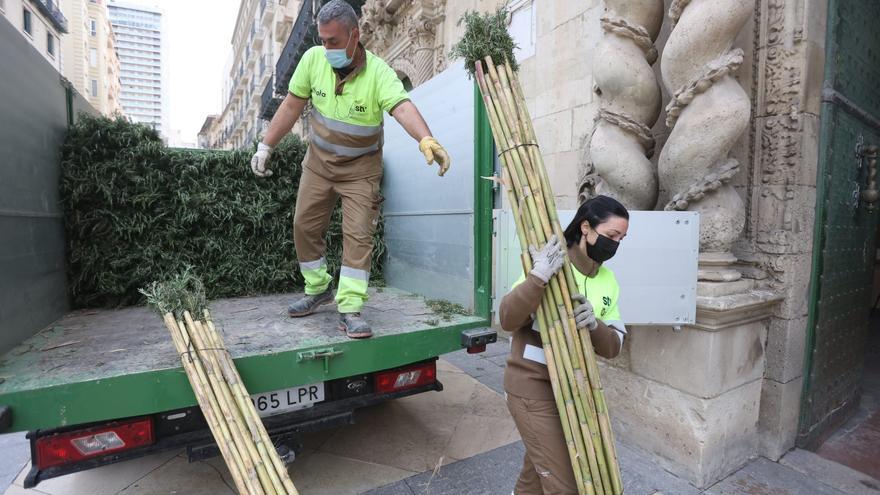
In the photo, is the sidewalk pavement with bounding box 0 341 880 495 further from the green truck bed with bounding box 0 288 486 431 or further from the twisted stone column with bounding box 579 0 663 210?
the twisted stone column with bounding box 579 0 663 210

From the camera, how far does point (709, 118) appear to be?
2.80 m

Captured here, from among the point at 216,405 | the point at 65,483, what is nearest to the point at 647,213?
the point at 216,405

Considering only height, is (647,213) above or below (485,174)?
below

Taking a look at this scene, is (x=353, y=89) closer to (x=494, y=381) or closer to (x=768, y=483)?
(x=494, y=381)

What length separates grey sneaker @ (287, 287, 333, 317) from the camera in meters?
3.11

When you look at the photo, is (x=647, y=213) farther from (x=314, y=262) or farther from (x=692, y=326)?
(x=314, y=262)

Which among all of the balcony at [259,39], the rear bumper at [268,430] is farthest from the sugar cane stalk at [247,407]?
the balcony at [259,39]

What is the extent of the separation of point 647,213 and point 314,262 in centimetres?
213

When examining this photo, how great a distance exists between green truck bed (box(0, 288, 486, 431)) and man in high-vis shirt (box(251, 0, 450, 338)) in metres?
0.19

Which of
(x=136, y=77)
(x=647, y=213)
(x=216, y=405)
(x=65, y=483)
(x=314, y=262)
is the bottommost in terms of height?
(x=65, y=483)

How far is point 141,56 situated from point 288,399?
459 feet

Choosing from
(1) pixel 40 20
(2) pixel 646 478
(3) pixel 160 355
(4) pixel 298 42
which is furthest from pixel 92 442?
(1) pixel 40 20

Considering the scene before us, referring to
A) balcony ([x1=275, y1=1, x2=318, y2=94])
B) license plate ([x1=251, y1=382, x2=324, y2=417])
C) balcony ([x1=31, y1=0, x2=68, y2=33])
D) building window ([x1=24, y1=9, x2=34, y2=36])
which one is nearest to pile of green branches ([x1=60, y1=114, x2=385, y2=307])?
license plate ([x1=251, y1=382, x2=324, y2=417])

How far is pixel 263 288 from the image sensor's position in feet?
13.6
